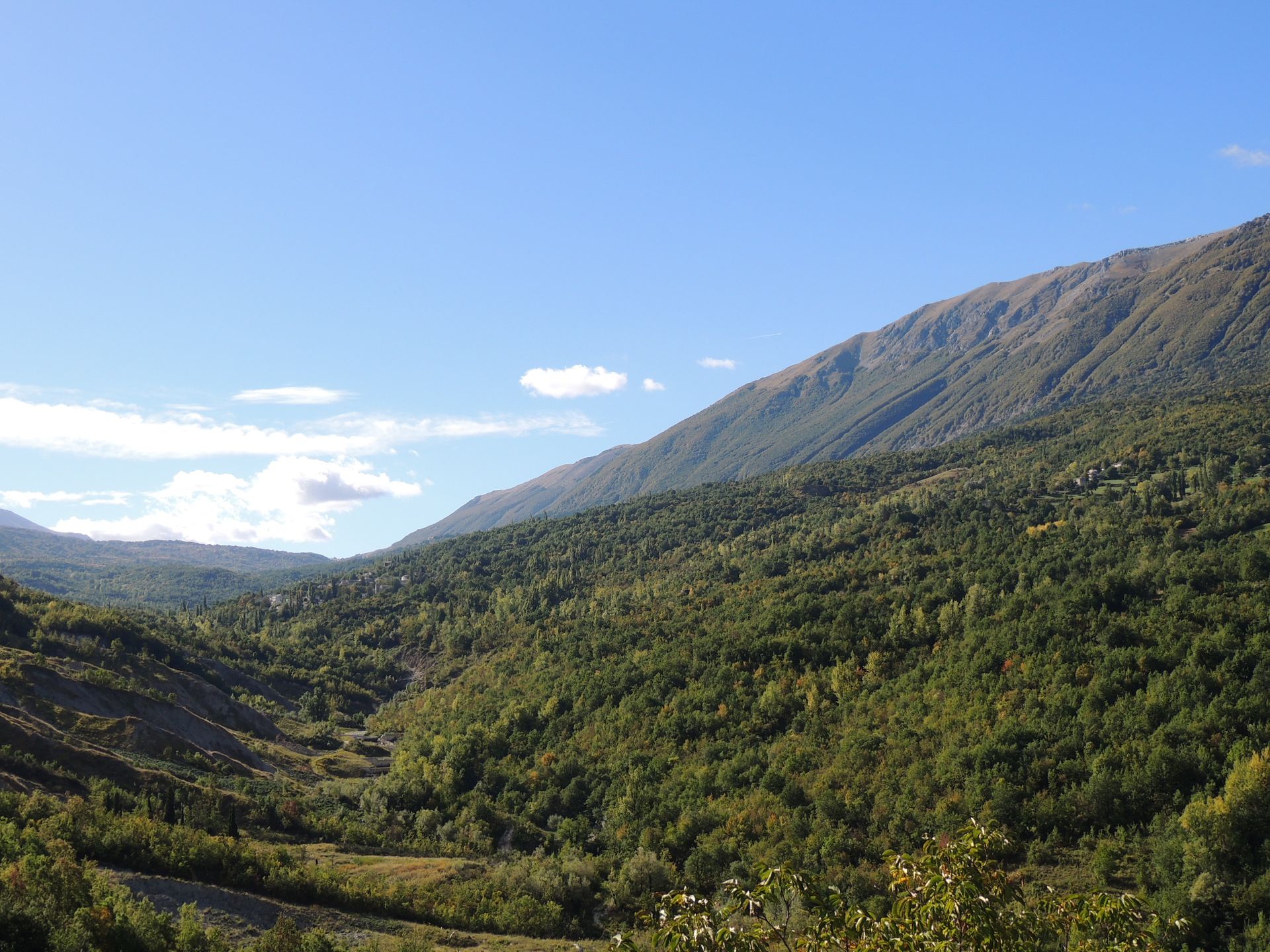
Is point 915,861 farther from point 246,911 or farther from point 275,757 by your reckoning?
point 275,757

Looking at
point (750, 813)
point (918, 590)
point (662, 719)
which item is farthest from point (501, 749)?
point (918, 590)

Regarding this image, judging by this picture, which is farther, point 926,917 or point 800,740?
point 800,740

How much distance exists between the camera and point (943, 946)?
47.8 ft

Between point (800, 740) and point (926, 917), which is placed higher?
point (926, 917)

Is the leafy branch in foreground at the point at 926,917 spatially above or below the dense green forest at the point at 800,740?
above

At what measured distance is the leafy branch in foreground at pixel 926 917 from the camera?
1441 centimetres

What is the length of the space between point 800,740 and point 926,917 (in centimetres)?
7549

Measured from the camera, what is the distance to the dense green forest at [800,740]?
180 ft

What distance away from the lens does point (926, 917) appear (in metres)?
15.3

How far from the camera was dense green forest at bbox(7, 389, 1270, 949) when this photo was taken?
54812 mm

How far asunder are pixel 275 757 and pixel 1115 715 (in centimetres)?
9798

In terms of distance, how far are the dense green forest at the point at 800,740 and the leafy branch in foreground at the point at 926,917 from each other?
1.82 meters

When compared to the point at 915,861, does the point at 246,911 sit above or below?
below

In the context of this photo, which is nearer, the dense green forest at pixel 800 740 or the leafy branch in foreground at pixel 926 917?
the leafy branch in foreground at pixel 926 917
